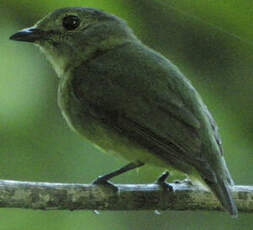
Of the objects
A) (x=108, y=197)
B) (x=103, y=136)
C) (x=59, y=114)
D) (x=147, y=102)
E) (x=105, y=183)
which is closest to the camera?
→ (x=108, y=197)

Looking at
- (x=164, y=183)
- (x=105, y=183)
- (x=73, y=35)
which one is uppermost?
(x=73, y=35)

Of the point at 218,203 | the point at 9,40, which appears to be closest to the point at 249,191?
the point at 218,203

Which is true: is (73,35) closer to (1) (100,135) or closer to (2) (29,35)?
(2) (29,35)

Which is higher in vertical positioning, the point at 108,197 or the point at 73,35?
the point at 73,35

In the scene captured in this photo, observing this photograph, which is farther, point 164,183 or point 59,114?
A: point 59,114

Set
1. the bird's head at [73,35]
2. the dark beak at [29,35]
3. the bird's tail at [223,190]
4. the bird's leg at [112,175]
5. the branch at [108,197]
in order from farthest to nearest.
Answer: the bird's head at [73,35]
the dark beak at [29,35]
the bird's leg at [112,175]
the bird's tail at [223,190]
the branch at [108,197]

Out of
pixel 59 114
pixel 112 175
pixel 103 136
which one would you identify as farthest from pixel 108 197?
pixel 59 114

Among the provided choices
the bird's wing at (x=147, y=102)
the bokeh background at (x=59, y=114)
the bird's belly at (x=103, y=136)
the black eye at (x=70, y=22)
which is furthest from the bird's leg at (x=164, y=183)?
the black eye at (x=70, y=22)

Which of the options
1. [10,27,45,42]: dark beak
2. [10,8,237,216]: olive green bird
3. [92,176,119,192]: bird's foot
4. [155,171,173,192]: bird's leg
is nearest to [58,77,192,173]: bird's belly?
[10,8,237,216]: olive green bird

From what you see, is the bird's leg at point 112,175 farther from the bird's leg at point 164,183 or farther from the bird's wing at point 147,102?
the bird's wing at point 147,102
